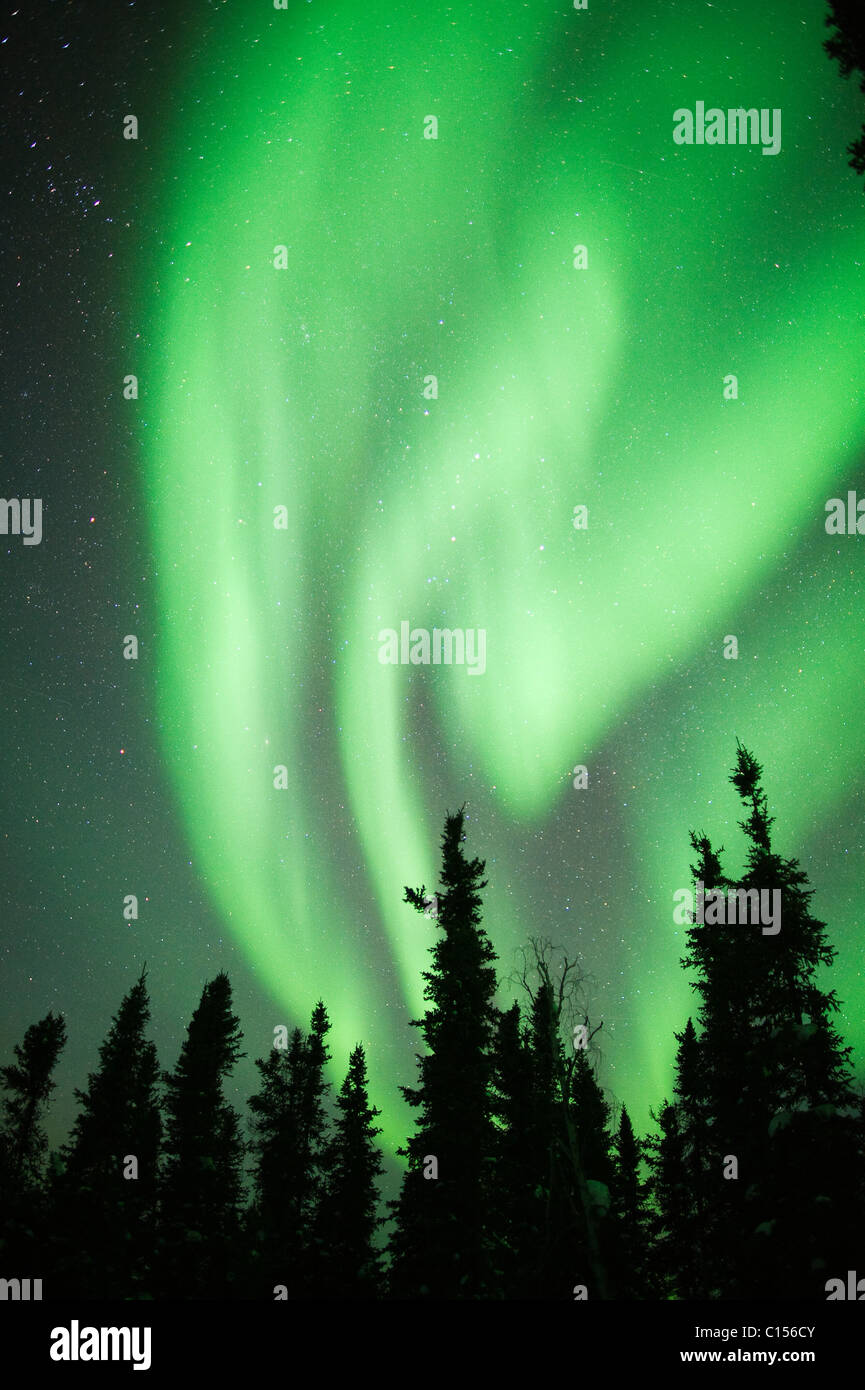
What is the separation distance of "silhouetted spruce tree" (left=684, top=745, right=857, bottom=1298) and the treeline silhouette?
0.19ft

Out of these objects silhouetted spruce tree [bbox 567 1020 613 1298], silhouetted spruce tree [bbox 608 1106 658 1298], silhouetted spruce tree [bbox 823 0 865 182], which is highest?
silhouetted spruce tree [bbox 823 0 865 182]

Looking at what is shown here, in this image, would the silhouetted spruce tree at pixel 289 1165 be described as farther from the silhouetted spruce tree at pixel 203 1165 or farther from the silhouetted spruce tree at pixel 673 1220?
the silhouetted spruce tree at pixel 673 1220

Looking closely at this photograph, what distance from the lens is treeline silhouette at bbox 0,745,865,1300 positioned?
15.8 metres

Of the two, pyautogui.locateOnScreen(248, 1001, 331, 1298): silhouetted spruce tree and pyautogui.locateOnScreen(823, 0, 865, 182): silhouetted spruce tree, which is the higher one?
pyautogui.locateOnScreen(823, 0, 865, 182): silhouetted spruce tree

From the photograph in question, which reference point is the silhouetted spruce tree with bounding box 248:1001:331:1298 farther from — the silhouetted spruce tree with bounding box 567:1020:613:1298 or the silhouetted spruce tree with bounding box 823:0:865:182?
the silhouetted spruce tree with bounding box 823:0:865:182

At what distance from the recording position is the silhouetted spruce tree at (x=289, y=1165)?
904 inches

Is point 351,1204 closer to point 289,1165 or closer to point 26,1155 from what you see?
point 289,1165

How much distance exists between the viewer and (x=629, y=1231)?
21.5 meters

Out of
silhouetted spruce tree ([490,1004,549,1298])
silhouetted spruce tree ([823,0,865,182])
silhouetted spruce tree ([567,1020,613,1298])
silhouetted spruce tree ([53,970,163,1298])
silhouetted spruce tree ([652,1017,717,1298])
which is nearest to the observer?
silhouetted spruce tree ([823,0,865,182])

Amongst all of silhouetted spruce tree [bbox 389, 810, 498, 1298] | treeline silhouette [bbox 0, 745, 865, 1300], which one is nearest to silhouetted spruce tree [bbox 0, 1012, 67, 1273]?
treeline silhouette [bbox 0, 745, 865, 1300]

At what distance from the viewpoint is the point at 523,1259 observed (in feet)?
63.2
